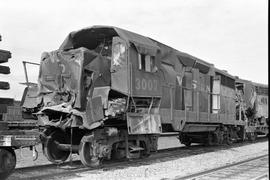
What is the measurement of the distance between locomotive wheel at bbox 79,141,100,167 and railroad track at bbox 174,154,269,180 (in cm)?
279

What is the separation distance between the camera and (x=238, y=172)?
9344 mm

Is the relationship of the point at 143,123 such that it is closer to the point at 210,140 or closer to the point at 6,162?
the point at 6,162

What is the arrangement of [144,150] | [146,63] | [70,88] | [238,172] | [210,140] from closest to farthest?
[238,172] < [70,88] < [146,63] < [144,150] < [210,140]

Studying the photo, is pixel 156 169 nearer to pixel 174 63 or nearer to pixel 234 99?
pixel 174 63

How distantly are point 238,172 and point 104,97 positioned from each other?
4106 millimetres

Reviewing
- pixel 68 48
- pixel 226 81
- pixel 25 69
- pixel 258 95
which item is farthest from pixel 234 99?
pixel 25 69

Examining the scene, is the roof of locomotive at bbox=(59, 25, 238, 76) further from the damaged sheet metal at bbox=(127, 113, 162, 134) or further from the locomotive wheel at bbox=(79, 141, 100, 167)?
the locomotive wheel at bbox=(79, 141, 100, 167)

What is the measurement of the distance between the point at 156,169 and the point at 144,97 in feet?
→ 7.37

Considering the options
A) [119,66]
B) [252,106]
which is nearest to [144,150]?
[119,66]

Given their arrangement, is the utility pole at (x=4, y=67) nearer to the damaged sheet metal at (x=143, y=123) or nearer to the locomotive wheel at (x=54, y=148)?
the locomotive wheel at (x=54, y=148)

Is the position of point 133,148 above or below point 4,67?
below

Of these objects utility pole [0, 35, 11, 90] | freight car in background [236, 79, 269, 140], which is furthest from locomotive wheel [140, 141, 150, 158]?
freight car in background [236, 79, 269, 140]

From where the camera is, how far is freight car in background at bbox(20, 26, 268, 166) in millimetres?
9977

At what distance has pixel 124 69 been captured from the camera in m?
10.2
